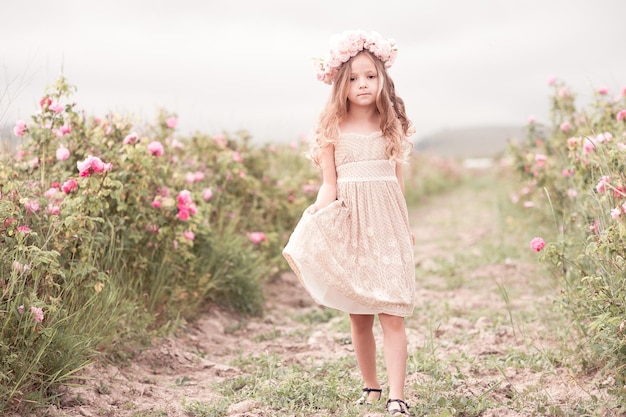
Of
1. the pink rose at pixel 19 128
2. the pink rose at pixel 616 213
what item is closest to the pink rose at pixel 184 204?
A: the pink rose at pixel 19 128

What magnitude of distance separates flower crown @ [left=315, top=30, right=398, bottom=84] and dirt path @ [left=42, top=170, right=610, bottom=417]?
1388 millimetres

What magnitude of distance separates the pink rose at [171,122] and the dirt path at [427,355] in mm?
1561

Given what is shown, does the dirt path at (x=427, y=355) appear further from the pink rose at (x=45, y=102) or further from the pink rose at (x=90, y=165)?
the pink rose at (x=45, y=102)

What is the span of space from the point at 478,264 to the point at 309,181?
1.91 metres

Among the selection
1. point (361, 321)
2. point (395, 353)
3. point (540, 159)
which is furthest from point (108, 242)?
point (540, 159)

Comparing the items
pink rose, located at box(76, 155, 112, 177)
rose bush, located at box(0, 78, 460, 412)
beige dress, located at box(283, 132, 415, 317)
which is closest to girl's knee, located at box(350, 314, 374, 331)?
beige dress, located at box(283, 132, 415, 317)

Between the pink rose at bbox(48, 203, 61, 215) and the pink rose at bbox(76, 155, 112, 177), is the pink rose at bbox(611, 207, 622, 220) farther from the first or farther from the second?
the pink rose at bbox(48, 203, 61, 215)

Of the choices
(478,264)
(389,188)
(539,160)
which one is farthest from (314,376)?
(478,264)

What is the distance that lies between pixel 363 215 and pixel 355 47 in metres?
0.80

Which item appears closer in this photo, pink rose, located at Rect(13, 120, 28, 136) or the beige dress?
the beige dress

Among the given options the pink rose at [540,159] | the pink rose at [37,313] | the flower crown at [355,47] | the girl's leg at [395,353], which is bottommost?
the girl's leg at [395,353]

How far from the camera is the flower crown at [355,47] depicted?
3.43m

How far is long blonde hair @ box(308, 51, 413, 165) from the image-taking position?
341 centimetres

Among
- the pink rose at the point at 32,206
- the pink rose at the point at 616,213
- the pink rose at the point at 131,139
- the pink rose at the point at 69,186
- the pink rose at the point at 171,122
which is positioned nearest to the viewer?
the pink rose at the point at 616,213
